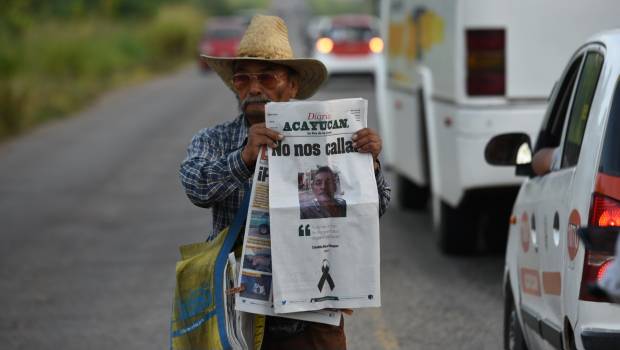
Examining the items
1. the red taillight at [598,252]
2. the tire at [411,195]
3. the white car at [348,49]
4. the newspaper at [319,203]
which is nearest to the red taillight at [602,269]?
the red taillight at [598,252]

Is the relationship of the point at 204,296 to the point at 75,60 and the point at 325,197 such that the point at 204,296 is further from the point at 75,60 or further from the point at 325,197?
the point at 75,60

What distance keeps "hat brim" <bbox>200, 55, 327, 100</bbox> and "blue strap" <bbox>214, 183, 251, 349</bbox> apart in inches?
20.4

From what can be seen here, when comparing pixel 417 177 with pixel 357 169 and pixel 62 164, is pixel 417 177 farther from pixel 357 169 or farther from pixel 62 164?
pixel 62 164

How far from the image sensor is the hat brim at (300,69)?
183 inches

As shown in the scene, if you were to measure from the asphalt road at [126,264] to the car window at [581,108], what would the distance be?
2.50m

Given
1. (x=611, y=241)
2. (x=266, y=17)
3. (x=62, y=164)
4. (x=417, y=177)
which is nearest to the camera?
(x=611, y=241)

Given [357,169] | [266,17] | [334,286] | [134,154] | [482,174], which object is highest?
[266,17]

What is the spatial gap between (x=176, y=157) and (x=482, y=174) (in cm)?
1118

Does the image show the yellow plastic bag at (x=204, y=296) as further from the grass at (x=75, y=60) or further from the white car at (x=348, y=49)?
the white car at (x=348, y=49)

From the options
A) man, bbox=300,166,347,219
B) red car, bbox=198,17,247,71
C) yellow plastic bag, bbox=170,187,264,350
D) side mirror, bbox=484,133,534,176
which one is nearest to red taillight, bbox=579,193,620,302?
man, bbox=300,166,347,219

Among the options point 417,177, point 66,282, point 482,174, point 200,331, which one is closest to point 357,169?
point 200,331

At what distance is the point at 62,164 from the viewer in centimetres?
1984

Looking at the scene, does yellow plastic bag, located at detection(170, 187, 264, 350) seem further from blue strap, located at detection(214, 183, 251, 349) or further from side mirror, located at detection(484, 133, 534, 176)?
side mirror, located at detection(484, 133, 534, 176)

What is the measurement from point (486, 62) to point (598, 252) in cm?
516
